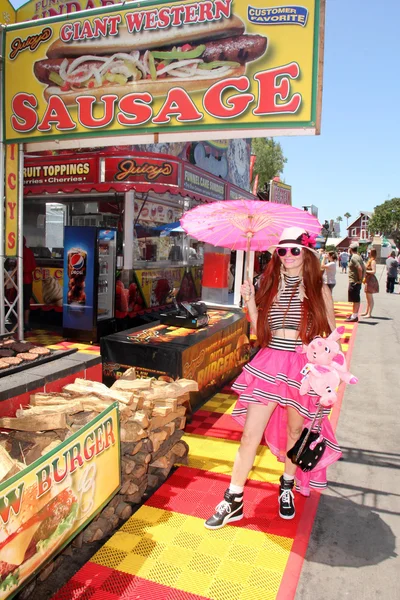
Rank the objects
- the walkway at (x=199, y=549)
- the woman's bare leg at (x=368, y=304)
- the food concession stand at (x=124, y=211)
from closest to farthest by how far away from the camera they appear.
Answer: the walkway at (x=199, y=549) < the food concession stand at (x=124, y=211) < the woman's bare leg at (x=368, y=304)

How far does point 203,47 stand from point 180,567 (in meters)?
5.62

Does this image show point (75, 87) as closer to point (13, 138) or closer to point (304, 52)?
point (13, 138)

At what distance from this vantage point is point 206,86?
5.77 meters

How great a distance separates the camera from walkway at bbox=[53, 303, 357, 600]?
113 inches

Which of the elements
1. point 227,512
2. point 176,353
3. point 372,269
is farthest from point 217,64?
point 372,269

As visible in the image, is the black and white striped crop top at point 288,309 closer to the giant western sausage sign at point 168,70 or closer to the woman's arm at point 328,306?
the woman's arm at point 328,306

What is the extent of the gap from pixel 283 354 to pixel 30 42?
6.20 metres

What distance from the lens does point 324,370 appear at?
3223mm

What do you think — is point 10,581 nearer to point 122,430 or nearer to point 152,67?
point 122,430

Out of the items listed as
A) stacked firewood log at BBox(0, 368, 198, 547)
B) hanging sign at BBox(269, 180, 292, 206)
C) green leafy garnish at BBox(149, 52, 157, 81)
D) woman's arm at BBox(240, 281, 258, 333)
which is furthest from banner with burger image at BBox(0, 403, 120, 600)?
hanging sign at BBox(269, 180, 292, 206)

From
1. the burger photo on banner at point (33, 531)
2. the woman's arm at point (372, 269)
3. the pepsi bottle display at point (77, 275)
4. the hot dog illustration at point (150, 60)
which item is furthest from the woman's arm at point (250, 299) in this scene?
the woman's arm at point (372, 269)

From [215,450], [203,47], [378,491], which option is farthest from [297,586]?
[203,47]

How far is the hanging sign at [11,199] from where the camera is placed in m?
7.32

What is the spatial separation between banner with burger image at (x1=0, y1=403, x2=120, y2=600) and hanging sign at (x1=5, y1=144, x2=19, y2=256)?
5.17 m
